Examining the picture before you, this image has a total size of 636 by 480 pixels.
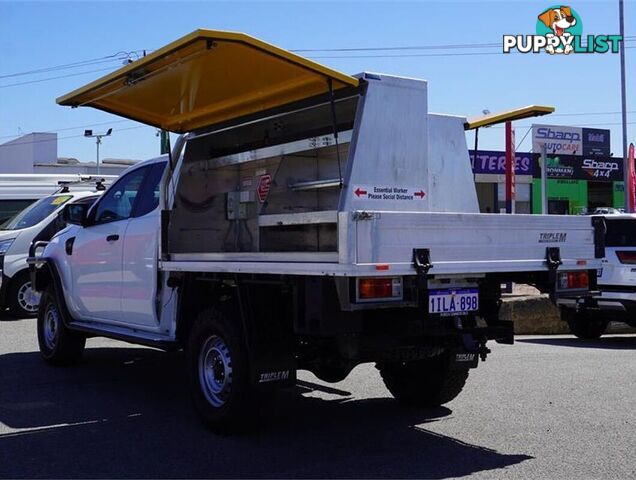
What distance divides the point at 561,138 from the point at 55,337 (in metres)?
39.7

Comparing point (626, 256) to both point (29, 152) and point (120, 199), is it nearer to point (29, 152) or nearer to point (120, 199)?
point (120, 199)

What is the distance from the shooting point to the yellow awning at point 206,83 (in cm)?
555

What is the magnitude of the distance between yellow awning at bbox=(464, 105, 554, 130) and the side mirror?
4.26m

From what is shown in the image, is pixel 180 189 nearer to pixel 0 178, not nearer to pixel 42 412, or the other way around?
pixel 42 412

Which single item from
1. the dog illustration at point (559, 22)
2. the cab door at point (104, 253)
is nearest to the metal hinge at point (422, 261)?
the cab door at point (104, 253)

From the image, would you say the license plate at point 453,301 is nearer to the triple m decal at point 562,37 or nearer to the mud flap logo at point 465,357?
the mud flap logo at point 465,357

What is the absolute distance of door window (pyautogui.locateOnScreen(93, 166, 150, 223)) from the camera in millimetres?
8078

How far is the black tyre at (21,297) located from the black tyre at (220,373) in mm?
7996

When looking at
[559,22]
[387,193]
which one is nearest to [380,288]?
[387,193]

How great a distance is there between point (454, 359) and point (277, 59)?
9.07 feet

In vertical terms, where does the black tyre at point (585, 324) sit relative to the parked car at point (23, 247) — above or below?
below

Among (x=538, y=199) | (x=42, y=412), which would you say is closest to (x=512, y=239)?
(x=42, y=412)

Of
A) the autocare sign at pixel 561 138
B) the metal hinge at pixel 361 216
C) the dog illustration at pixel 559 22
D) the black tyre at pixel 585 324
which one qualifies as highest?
the dog illustration at pixel 559 22

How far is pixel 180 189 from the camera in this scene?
7551 millimetres
